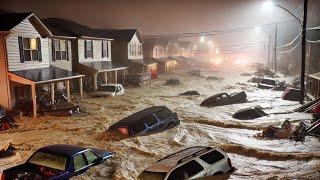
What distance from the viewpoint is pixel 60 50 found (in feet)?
99.0

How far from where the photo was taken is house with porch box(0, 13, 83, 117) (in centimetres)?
2214

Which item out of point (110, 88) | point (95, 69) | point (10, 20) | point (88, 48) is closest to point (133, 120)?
point (10, 20)

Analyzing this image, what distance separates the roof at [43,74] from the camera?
22263 mm

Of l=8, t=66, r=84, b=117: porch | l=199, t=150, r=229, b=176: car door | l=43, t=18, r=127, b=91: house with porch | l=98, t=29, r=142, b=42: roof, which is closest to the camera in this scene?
l=199, t=150, r=229, b=176: car door

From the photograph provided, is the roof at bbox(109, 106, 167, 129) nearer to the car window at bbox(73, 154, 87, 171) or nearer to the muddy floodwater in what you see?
the muddy floodwater

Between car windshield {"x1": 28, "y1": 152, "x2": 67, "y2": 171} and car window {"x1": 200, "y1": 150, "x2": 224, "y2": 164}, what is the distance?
4.26 meters

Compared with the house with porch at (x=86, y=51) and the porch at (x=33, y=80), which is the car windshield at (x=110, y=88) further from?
the porch at (x=33, y=80)

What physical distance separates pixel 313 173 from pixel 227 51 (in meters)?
148

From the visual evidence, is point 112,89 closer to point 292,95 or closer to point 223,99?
point 223,99

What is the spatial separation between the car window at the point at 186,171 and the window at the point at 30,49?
18483 millimetres

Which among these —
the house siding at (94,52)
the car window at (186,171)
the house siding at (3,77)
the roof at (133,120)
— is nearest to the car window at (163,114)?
the roof at (133,120)

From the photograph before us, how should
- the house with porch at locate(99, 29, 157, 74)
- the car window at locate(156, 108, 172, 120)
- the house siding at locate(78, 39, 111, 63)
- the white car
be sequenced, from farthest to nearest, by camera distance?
the house with porch at locate(99, 29, 157, 74) < the house siding at locate(78, 39, 111, 63) < the white car < the car window at locate(156, 108, 172, 120)

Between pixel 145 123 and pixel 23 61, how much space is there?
1205cm

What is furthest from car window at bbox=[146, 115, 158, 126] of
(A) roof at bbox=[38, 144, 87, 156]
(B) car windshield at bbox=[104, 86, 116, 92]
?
(B) car windshield at bbox=[104, 86, 116, 92]
